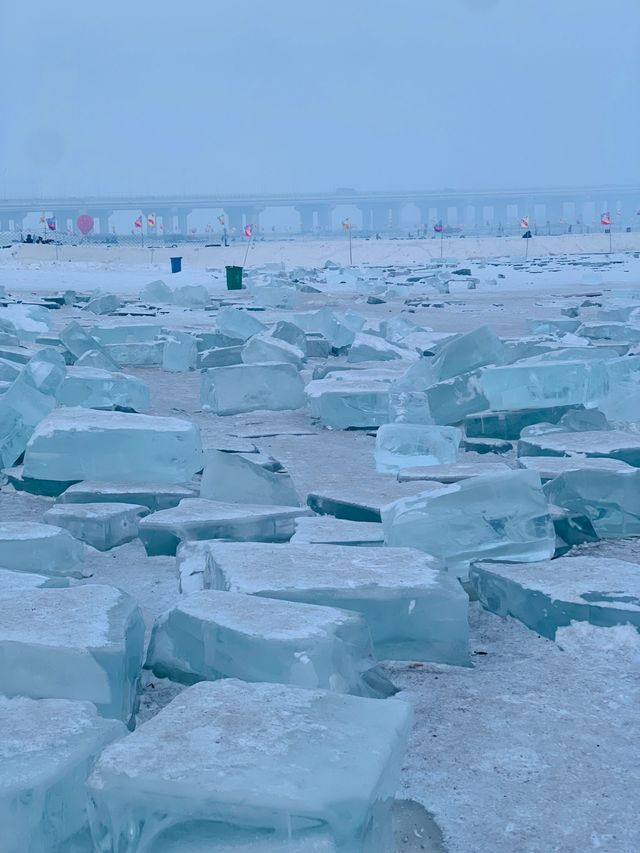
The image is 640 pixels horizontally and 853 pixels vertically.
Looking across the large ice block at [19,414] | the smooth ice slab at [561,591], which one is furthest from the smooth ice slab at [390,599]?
the large ice block at [19,414]

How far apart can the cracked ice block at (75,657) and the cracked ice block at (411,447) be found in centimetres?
210

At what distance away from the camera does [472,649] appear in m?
2.27

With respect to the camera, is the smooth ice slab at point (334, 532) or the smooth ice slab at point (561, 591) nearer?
the smooth ice slab at point (561, 591)

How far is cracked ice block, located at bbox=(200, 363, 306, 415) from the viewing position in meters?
5.56

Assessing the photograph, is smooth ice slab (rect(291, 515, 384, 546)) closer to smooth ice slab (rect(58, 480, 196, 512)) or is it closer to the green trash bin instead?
smooth ice slab (rect(58, 480, 196, 512))

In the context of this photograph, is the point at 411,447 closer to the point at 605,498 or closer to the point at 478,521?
the point at 605,498

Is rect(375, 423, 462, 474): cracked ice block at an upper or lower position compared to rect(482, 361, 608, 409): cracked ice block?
lower

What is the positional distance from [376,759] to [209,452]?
6.76 feet

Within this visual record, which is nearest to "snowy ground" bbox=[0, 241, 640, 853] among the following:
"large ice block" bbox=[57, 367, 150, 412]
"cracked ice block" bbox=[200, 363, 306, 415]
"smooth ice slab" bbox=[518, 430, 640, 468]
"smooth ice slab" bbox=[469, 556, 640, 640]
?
"smooth ice slab" bbox=[469, 556, 640, 640]

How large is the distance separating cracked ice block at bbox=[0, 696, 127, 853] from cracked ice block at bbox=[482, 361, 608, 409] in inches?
134

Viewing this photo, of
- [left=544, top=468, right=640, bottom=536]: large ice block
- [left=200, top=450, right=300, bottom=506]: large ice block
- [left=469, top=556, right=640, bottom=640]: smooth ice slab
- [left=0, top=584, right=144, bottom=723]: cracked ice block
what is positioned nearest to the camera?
[left=0, top=584, right=144, bottom=723]: cracked ice block

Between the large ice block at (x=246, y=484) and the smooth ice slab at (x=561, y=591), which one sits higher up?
the large ice block at (x=246, y=484)

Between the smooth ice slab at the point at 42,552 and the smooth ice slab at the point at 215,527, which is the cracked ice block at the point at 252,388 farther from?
the smooth ice slab at the point at 42,552

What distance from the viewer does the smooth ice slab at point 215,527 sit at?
290 centimetres
